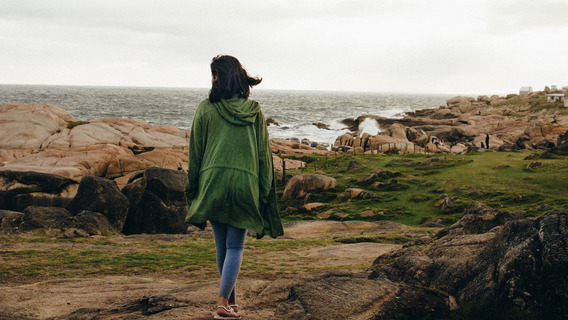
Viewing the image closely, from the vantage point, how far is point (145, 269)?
820 cm

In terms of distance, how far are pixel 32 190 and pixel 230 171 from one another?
43.5 ft

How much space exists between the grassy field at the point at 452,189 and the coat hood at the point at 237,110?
12.3m

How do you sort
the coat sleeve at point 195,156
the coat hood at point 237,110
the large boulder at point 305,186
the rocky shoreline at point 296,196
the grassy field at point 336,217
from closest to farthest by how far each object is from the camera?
the coat hood at point 237,110, the coat sleeve at point 195,156, the rocky shoreline at point 296,196, the grassy field at point 336,217, the large boulder at point 305,186

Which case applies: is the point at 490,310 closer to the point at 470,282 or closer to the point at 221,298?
the point at 470,282

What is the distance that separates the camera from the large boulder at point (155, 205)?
14.0 meters

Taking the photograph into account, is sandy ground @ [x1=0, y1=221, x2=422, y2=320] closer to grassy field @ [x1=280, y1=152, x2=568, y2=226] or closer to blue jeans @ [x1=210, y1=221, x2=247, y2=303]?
blue jeans @ [x1=210, y1=221, x2=247, y2=303]

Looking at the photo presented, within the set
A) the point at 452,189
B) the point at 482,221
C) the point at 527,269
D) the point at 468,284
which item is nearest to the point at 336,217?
the point at 452,189

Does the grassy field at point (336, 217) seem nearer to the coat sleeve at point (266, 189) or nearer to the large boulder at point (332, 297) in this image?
the large boulder at point (332, 297)

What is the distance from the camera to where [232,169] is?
14.9 feet

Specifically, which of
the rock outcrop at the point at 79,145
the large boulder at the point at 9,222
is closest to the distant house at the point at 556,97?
the rock outcrop at the point at 79,145

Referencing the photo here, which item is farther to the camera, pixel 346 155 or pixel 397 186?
pixel 346 155

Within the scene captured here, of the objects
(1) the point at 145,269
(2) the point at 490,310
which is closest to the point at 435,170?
(1) the point at 145,269

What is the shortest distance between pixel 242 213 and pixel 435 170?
2078 cm

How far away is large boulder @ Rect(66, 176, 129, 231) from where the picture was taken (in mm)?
13443
